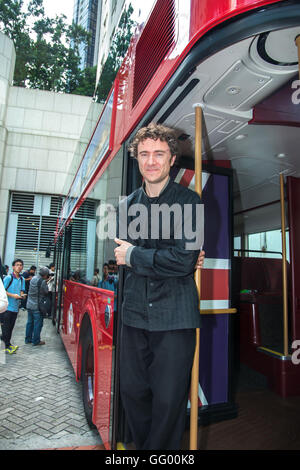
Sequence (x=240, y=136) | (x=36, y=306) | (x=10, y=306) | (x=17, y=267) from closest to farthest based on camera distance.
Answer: (x=240, y=136) → (x=10, y=306) → (x=17, y=267) → (x=36, y=306)

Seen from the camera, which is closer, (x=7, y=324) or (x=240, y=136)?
(x=240, y=136)

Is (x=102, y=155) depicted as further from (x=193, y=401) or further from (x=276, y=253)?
(x=276, y=253)

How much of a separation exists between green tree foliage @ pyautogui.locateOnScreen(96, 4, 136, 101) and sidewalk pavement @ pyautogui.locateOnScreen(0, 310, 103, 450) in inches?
121

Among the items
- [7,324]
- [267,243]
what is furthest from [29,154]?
[267,243]

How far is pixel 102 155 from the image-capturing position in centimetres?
271

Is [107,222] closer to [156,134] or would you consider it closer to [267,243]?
[156,134]

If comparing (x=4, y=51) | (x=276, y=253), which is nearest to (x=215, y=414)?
(x=276, y=253)

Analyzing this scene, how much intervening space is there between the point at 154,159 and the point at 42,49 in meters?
29.1
